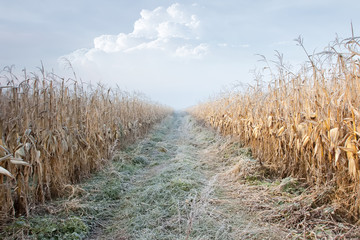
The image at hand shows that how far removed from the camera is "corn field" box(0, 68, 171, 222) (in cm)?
239

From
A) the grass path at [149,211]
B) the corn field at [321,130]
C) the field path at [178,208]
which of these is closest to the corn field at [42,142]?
the grass path at [149,211]

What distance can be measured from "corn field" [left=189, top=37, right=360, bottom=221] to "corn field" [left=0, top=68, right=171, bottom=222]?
2.90 m

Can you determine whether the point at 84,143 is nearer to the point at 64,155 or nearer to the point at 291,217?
the point at 64,155

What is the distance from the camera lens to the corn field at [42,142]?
94.0 inches

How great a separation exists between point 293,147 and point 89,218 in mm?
2802

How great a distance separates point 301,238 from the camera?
2031 mm

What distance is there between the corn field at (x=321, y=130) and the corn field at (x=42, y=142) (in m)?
2.90

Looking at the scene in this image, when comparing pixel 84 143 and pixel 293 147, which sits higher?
pixel 84 143

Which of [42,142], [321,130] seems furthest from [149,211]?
[321,130]

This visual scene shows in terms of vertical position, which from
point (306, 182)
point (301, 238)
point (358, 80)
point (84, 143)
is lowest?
point (301, 238)

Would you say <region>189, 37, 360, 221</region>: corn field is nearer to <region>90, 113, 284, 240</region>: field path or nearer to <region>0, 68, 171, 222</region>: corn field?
<region>90, 113, 284, 240</region>: field path

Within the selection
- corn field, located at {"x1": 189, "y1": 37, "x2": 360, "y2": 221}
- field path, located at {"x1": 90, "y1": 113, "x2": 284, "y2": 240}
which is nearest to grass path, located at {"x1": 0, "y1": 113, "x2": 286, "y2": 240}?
field path, located at {"x1": 90, "y1": 113, "x2": 284, "y2": 240}

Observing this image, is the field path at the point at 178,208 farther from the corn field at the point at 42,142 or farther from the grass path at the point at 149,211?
the corn field at the point at 42,142

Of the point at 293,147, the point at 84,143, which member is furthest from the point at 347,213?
the point at 84,143
